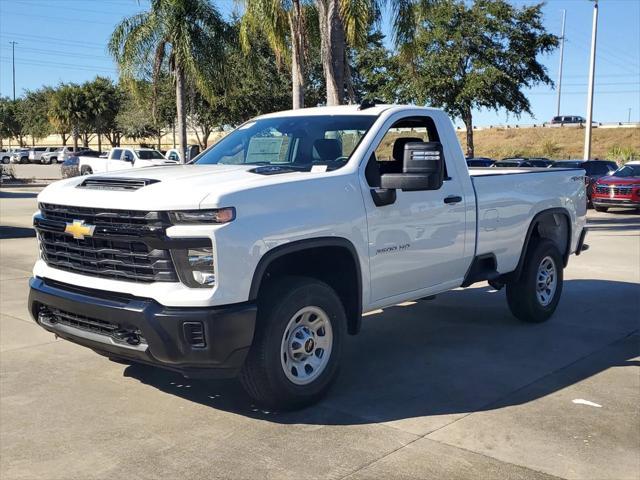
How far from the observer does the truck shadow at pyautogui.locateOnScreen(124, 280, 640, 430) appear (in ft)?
16.9

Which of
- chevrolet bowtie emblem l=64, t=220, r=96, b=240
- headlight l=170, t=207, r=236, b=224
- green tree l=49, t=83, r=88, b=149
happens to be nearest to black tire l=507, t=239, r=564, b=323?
headlight l=170, t=207, r=236, b=224

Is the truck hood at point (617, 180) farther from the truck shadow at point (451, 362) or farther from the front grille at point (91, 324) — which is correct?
the front grille at point (91, 324)

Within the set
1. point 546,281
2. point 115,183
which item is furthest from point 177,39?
point 115,183

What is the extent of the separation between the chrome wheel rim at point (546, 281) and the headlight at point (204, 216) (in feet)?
14.0

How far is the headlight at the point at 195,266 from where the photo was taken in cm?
434

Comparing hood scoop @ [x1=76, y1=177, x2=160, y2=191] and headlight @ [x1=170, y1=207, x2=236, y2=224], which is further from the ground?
hood scoop @ [x1=76, y1=177, x2=160, y2=191]

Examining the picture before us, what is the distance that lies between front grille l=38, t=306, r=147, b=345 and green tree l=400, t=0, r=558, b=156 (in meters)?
26.9

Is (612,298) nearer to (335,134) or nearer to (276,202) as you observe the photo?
(335,134)

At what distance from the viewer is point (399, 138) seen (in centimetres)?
631

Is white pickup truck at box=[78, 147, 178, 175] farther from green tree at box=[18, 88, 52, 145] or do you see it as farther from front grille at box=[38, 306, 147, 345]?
green tree at box=[18, 88, 52, 145]

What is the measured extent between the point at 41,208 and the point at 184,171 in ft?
3.42

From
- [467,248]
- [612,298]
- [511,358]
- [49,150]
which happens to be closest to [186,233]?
[467,248]

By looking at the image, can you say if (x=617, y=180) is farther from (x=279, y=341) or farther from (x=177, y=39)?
(x=279, y=341)

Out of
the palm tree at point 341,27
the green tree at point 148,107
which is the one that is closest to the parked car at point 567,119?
the green tree at point 148,107
